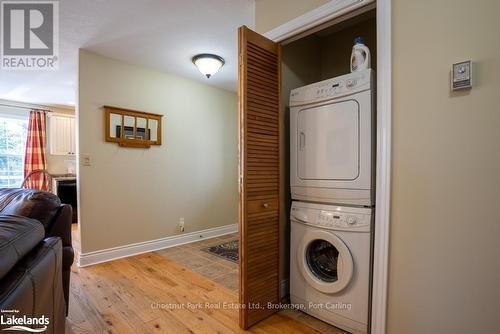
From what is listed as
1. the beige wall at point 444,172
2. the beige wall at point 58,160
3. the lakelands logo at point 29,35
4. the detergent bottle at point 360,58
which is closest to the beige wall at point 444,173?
the beige wall at point 444,172

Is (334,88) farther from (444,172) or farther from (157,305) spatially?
(157,305)

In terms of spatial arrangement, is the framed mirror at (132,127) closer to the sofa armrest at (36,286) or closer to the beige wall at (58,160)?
the sofa armrest at (36,286)

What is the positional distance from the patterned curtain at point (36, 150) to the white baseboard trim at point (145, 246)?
3000 millimetres

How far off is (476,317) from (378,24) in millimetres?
1500

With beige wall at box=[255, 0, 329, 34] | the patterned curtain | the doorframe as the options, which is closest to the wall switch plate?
beige wall at box=[255, 0, 329, 34]

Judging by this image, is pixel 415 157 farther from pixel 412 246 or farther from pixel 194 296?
pixel 194 296

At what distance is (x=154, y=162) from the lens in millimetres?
3234

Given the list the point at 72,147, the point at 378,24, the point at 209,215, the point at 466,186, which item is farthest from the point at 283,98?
the point at 72,147

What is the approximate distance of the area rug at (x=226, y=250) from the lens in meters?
2.94

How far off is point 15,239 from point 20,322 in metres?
0.25

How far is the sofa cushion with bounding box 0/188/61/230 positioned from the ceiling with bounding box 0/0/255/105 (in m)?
1.48

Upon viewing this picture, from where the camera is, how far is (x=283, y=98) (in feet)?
6.56

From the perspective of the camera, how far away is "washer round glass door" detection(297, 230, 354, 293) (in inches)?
62.3

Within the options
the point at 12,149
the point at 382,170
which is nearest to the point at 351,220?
the point at 382,170
